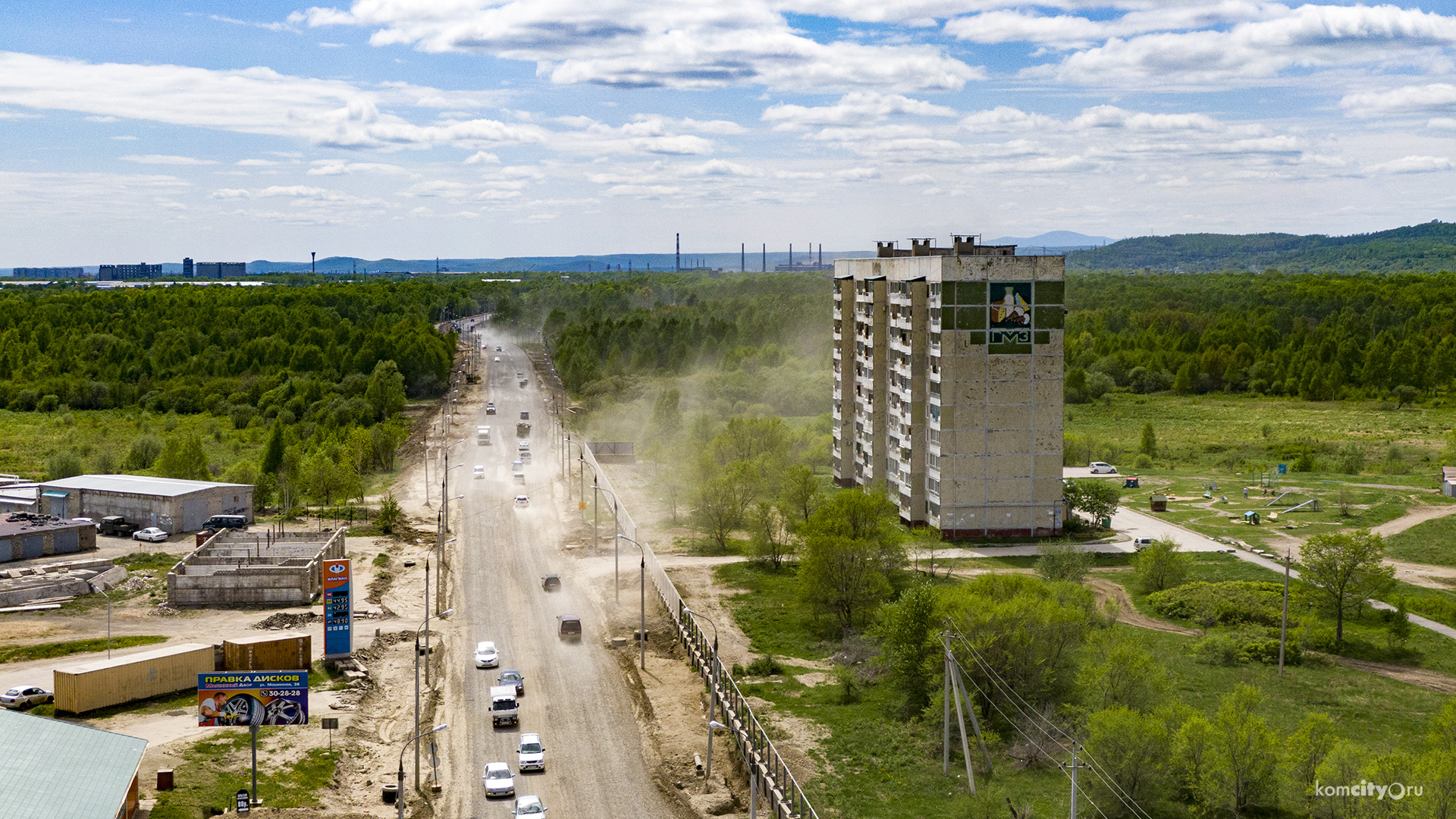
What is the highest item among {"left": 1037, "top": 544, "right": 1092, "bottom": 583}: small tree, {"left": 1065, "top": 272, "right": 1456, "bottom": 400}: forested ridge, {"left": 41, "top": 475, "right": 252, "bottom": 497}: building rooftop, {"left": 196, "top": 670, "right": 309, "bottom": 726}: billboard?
{"left": 1065, "top": 272, "right": 1456, "bottom": 400}: forested ridge

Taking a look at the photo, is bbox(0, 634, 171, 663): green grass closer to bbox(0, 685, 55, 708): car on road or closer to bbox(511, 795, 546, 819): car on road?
bbox(0, 685, 55, 708): car on road

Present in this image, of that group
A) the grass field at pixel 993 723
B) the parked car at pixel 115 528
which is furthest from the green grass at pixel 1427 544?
the parked car at pixel 115 528

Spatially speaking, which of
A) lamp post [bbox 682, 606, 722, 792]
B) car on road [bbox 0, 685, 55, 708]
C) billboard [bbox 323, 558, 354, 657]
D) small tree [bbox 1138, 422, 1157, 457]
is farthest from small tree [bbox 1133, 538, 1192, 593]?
car on road [bbox 0, 685, 55, 708]

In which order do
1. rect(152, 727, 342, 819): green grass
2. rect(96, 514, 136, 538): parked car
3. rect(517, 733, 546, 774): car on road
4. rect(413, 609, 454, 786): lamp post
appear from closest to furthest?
rect(413, 609, 454, 786): lamp post
rect(152, 727, 342, 819): green grass
rect(517, 733, 546, 774): car on road
rect(96, 514, 136, 538): parked car

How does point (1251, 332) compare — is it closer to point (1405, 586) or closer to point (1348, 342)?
point (1348, 342)

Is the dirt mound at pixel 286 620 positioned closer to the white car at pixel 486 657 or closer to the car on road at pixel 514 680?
the white car at pixel 486 657

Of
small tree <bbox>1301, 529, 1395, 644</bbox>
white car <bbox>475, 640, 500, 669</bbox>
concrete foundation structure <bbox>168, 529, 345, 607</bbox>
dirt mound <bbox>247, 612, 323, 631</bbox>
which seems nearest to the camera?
white car <bbox>475, 640, 500, 669</bbox>

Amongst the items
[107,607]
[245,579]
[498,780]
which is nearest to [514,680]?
[498,780]
